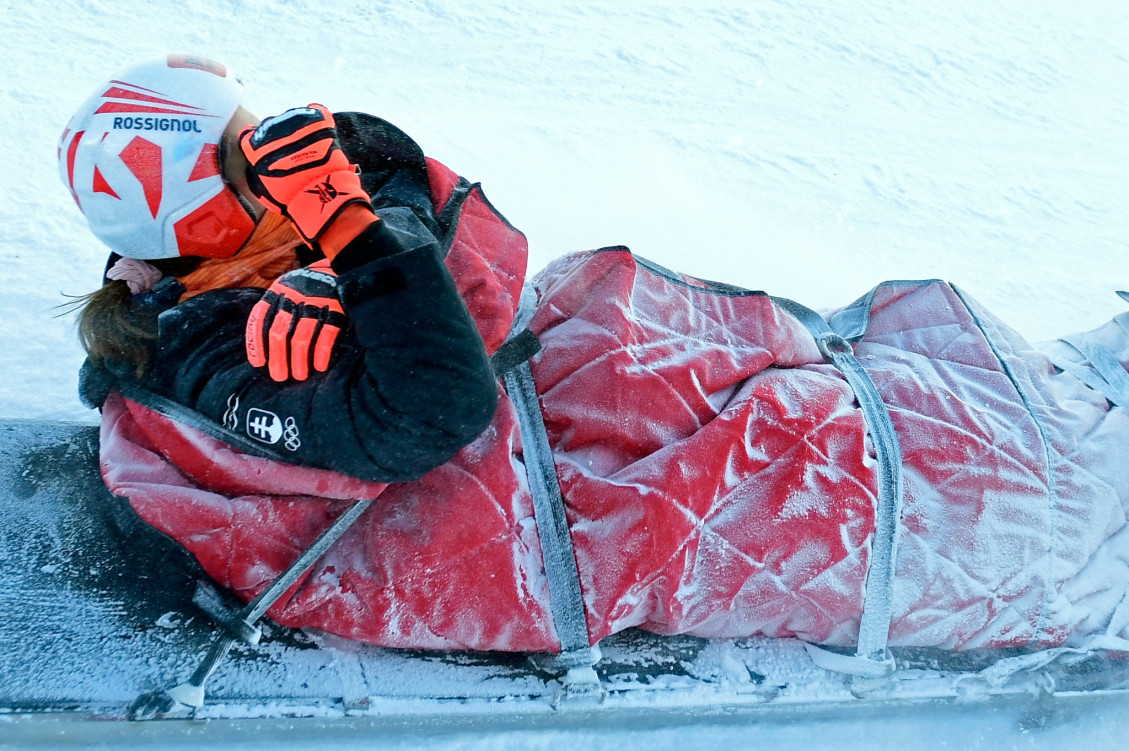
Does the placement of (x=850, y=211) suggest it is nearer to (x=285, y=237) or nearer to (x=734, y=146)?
(x=734, y=146)

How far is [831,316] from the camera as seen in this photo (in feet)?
6.40

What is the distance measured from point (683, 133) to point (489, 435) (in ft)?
9.39

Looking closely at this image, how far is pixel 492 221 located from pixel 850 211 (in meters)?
2.45

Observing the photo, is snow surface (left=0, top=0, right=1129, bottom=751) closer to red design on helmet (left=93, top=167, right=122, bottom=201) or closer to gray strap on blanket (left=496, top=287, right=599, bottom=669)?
red design on helmet (left=93, top=167, right=122, bottom=201)

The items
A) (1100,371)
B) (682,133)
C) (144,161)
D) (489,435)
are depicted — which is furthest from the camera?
(682,133)

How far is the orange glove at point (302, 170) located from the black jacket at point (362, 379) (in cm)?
7

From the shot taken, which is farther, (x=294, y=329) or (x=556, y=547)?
(x=556, y=547)

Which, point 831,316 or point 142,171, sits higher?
point 142,171

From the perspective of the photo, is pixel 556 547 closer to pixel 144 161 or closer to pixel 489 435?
pixel 489 435

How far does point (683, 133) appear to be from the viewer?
12.6 ft

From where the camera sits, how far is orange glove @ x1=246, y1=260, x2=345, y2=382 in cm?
120

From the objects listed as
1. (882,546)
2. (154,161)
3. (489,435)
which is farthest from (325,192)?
(882,546)

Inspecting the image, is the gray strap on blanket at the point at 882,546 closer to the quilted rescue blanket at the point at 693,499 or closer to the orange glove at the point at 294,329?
the quilted rescue blanket at the point at 693,499

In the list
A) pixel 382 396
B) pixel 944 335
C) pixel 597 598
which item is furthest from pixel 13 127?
pixel 944 335
